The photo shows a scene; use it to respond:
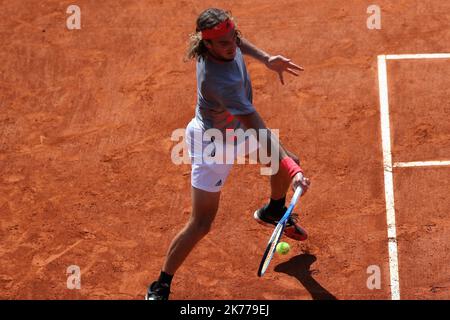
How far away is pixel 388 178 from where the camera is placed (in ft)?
30.5

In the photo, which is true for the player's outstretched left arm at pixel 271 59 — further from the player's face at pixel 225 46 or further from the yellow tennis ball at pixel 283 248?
the yellow tennis ball at pixel 283 248

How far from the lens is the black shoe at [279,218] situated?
8492 mm

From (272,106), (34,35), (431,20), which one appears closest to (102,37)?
(34,35)

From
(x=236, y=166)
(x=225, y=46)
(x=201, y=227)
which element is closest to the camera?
(x=225, y=46)

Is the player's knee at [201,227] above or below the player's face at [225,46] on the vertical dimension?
below

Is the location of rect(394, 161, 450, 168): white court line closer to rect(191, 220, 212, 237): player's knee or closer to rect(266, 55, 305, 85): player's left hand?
rect(266, 55, 305, 85): player's left hand

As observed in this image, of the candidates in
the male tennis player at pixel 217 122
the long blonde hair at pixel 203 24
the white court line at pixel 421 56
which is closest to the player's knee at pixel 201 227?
the male tennis player at pixel 217 122

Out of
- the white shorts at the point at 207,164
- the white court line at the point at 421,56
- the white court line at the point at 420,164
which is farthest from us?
the white court line at the point at 421,56

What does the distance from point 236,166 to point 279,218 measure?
136 centimetres

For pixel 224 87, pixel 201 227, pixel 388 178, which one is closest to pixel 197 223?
pixel 201 227

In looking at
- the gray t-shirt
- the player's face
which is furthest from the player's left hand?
the player's face

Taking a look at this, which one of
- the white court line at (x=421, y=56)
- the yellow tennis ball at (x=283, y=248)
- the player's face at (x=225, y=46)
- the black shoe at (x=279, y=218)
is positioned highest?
the white court line at (x=421, y=56)

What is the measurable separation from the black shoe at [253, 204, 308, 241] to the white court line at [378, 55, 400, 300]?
2.80 feet

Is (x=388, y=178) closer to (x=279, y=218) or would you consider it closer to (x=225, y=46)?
(x=279, y=218)
